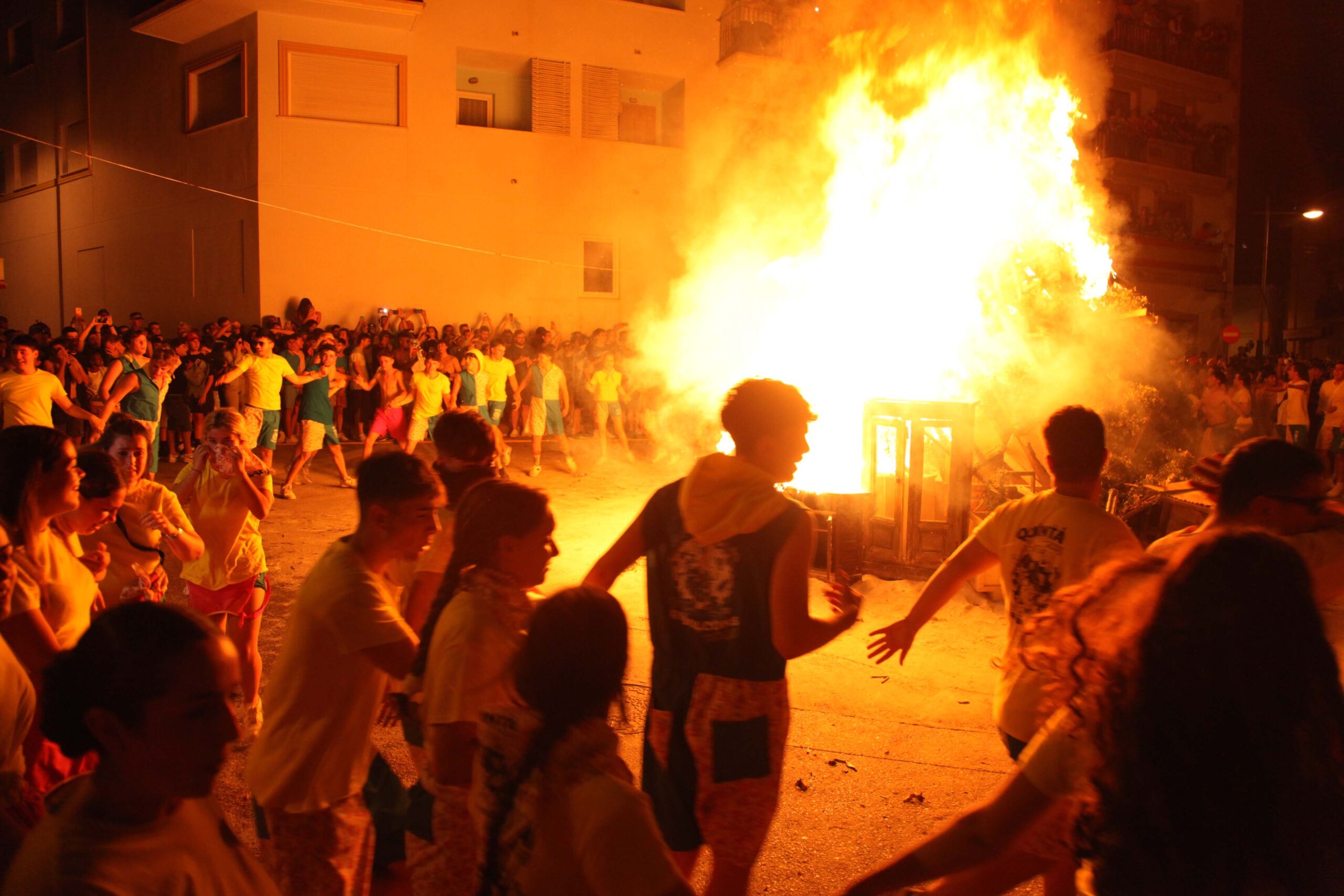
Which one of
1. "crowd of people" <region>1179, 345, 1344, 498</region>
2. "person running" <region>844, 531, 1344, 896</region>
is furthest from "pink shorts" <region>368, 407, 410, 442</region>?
"crowd of people" <region>1179, 345, 1344, 498</region>

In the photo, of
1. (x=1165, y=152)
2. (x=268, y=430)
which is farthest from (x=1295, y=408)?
(x=1165, y=152)

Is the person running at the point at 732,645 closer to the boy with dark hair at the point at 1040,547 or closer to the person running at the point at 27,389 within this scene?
the boy with dark hair at the point at 1040,547

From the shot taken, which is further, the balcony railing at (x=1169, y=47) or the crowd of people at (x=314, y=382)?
the balcony railing at (x=1169, y=47)

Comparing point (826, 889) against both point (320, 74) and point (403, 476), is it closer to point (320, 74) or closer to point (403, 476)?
point (403, 476)

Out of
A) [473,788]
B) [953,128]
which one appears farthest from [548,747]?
[953,128]

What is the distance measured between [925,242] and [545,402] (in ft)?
18.7

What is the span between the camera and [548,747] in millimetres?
1733

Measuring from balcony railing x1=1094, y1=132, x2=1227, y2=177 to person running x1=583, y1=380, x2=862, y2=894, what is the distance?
29.4 meters

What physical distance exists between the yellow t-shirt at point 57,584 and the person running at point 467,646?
1.14 metres

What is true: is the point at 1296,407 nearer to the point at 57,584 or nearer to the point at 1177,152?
the point at 1177,152

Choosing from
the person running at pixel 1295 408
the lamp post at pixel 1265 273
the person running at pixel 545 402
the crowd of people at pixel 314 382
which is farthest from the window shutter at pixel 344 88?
the lamp post at pixel 1265 273

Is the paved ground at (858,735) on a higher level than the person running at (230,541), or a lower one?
lower

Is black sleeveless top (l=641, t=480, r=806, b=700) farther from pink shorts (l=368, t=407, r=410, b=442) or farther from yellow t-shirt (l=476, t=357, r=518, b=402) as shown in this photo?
yellow t-shirt (l=476, t=357, r=518, b=402)

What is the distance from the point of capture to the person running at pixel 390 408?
39.9ft
